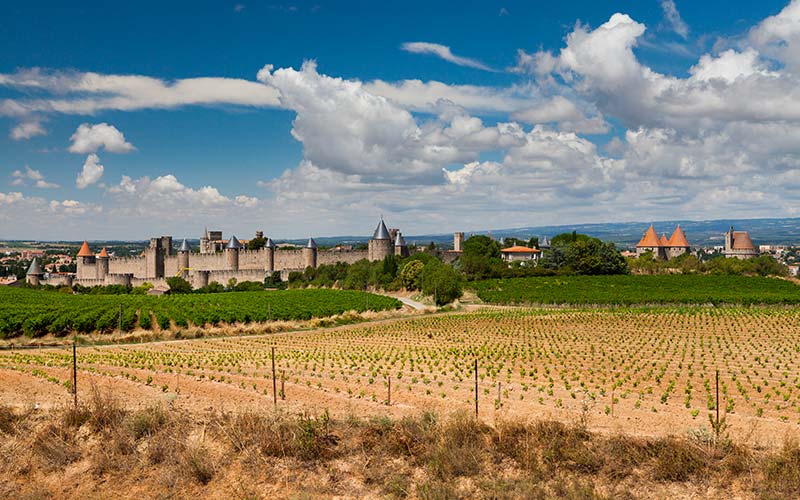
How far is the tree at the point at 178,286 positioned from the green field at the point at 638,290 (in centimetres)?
3298

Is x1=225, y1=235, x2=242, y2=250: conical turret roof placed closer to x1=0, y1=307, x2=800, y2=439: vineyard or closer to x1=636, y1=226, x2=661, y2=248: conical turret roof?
x1=0, y1=307, x2=800, y2=439: vineyard

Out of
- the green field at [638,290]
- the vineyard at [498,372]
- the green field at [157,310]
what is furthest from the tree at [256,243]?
the vineyard at [498,372]

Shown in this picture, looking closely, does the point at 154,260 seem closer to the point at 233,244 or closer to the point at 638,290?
the point at 233,244

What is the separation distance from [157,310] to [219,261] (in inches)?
1882

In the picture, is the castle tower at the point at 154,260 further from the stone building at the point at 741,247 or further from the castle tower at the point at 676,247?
the stone building at the point at 741,247

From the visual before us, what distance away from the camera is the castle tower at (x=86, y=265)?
91000 mm

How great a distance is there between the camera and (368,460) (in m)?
9.93

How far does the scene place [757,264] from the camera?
86500mm

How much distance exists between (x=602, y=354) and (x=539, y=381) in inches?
317

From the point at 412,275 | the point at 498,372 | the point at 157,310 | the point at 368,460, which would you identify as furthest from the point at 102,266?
the point at 368,460

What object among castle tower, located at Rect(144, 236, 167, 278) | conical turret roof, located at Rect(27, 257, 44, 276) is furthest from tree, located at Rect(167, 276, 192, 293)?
conical turret roof, located at Rect(27, 257, 44, 276)

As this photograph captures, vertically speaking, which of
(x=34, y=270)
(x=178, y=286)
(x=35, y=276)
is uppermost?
(x=34, y=270)

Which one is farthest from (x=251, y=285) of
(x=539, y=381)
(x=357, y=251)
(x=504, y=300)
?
(x=539, y=381)

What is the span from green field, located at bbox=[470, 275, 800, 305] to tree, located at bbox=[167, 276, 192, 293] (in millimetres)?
32983
